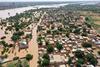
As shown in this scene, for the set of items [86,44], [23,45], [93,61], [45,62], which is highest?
[23,45]

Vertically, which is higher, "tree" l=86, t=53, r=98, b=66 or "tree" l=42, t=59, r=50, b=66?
"tree" l=42, t=59, r=50, b=66

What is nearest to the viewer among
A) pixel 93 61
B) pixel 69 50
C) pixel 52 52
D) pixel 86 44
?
pixel 93 61

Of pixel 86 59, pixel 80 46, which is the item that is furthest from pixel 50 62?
pixel 80 46

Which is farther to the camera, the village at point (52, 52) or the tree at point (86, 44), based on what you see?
the tree at point (86, 44)

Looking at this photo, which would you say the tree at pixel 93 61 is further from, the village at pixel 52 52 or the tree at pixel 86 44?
the tree at pixel 86 44

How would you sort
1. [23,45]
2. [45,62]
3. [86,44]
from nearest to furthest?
[45,62] → [86,44] → [23,45]

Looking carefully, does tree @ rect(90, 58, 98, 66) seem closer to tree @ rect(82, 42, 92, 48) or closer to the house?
tree @ rect(82, 42, 92, 48)

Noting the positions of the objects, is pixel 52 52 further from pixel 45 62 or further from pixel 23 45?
pixel 23 45

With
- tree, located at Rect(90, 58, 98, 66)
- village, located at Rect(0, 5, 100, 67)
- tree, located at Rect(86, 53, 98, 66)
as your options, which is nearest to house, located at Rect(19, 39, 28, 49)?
village, located at Rect(0, 5, 100, 67)

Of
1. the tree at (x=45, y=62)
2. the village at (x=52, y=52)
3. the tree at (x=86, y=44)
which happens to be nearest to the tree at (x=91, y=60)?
the village at (x=52, y=52)

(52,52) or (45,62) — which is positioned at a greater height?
(45,62)

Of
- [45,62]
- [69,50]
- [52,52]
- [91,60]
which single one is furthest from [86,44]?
[45,62]
